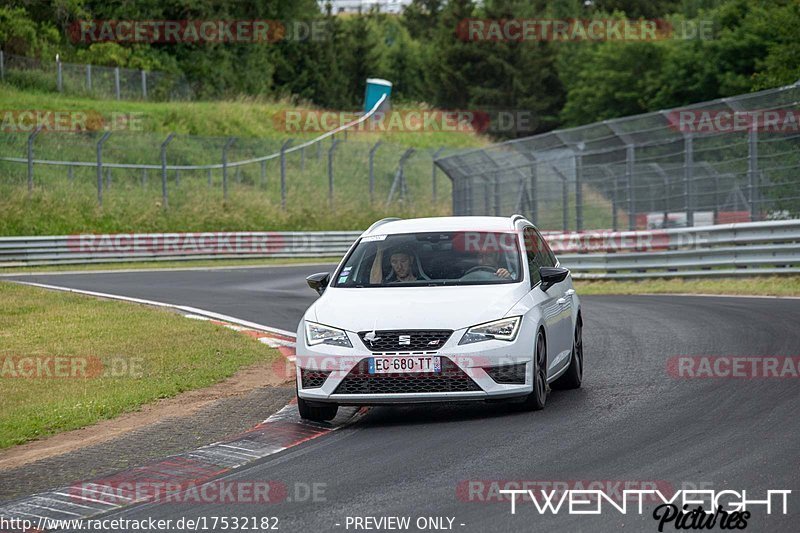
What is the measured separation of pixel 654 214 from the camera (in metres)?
27.1

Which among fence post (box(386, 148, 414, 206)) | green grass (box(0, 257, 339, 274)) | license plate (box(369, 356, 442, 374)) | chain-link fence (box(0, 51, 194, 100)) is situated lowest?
green grass (box(0, 257, 339, 274))

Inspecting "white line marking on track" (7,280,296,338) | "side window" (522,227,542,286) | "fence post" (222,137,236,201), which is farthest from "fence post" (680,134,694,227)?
"fence post" (222,137,236,201)

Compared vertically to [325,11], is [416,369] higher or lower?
lower

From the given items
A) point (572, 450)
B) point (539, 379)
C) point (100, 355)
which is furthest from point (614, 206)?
point (572, 450)

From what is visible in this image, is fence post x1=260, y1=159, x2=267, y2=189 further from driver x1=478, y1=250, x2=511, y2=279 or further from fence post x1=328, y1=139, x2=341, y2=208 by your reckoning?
driver x1=478, y1=250, x2=511, y2=279

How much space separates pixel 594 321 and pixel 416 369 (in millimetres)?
7519

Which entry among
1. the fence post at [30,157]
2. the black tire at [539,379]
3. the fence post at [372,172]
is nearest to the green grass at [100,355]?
the black tire at [539,379]

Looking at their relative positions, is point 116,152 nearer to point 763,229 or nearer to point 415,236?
→ point 763,229

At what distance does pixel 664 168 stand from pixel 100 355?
14.8 meters

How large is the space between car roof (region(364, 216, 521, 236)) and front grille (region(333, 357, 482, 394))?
1864 millimetres

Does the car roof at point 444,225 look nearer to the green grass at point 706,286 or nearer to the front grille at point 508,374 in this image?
the front grille at point 508,374

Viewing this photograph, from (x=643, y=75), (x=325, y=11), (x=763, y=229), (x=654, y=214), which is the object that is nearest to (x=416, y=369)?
(x=763, y=229)

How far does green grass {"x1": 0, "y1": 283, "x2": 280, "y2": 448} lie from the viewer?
34.5ft

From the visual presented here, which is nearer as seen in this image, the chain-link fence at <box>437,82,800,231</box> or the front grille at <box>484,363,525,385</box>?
the front grille at <box>484,363,525,385</box>
